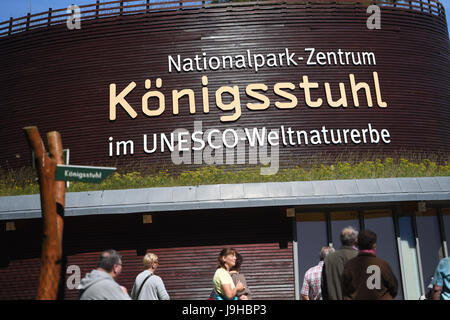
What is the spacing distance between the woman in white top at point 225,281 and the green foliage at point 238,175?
6.35 metres

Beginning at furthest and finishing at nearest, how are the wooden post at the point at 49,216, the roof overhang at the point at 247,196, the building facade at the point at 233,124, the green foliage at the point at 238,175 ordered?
the green foliage at the point at 238,175 → the building facade at the point at 233,124 → the roof overhang at the point at 247,196 → the wooden post at the point at 49,216

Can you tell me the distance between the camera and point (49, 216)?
5.91 meters

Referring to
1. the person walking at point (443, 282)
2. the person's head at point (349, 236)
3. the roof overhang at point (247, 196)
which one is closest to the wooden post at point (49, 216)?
the person's head at point (349, 236)

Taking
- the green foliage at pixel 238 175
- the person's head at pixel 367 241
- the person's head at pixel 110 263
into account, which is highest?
the green foliage at pixel 238 175

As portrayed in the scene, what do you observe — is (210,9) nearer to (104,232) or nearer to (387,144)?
(387,144)

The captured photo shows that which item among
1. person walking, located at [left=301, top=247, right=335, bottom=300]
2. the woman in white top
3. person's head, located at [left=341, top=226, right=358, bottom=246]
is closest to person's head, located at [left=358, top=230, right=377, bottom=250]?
person's head, located at [left=341, top=226, right=358, bottom=246]

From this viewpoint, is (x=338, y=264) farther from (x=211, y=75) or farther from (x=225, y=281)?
(x=211, y=75)

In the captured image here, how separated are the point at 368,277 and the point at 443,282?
156cm

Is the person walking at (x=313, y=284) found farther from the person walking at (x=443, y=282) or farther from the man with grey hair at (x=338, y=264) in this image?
the person walking at (x=443, y=282)

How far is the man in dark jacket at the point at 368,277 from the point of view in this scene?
4598 millimetres

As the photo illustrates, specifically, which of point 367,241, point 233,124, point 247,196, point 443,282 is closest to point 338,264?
point 367,241

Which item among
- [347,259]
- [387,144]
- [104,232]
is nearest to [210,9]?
[387,144]

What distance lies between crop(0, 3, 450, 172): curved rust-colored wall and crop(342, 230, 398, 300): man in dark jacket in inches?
366

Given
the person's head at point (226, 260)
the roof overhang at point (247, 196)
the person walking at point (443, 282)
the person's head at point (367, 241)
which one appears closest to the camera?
the person's head at point (367, 241)
